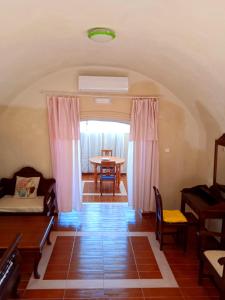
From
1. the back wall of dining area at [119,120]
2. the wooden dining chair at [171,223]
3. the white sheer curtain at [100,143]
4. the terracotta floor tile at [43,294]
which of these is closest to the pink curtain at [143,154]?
the back wall of dining area at [119,120]

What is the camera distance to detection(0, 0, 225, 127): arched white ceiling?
6.17 ft

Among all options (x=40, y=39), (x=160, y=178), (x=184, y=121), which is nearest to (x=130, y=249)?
A: (x=160, y=178)

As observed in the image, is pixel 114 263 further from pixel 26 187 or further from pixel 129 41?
pixel 129 41

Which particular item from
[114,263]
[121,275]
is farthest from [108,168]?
[121,275]

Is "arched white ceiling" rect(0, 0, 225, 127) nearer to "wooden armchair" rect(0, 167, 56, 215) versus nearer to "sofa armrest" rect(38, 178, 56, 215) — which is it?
"wooden armchair" rect(0, 167, 56, 215)

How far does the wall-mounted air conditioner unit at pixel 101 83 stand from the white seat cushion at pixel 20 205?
215 cm

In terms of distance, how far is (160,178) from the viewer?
491 centimetres

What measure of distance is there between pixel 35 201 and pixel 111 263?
5.71ft

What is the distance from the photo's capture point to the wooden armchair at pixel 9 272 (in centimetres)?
209

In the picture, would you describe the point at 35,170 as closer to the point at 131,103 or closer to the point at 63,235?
the point at 63,235

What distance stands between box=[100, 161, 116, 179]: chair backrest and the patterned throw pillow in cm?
204

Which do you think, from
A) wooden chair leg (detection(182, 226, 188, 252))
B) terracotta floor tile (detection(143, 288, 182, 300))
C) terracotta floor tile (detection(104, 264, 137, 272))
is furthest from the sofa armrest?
wooden chair leg (detection(182, 226, 188, 252))

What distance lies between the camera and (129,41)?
2842 millimetres

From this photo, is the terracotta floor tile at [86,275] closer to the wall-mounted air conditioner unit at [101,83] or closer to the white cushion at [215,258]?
the white cushion at [215,258]
